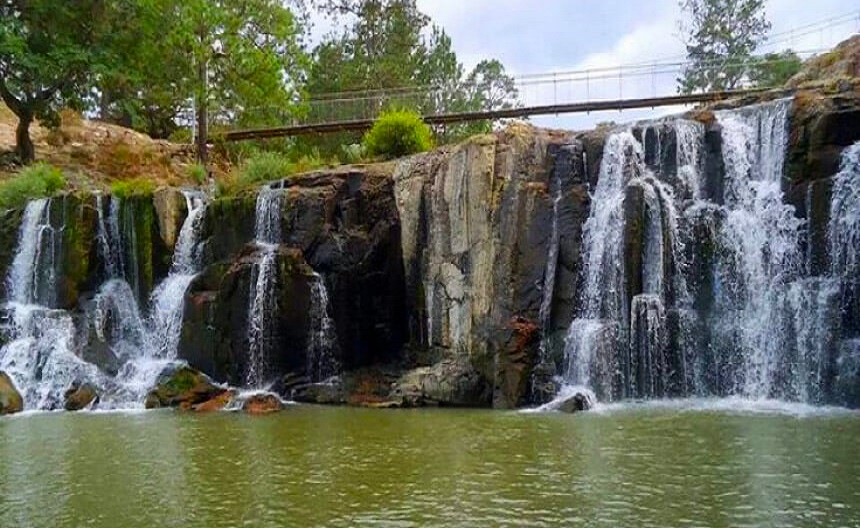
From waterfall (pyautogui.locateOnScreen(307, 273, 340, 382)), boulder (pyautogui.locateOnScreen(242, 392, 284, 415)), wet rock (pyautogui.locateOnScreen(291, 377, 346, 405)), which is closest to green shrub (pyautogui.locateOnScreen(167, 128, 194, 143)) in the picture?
waterfall (pyautogui.locateOnScreen(307, 273, 340, 382))

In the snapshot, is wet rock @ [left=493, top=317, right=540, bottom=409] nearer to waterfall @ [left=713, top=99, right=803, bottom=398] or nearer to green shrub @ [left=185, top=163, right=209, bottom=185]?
waterfall @ [left=713, top=99, right=803, bottom=398]

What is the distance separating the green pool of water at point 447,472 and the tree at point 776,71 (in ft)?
66.9

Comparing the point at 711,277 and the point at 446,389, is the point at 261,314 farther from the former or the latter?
the point at 711,277

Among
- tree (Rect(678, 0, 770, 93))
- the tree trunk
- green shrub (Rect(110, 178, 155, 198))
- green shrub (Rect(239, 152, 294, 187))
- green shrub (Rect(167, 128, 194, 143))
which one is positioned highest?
tree (Rect(678, 0, 770, 93))

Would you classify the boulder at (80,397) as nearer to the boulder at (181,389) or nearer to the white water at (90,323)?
the white water at (90,323)

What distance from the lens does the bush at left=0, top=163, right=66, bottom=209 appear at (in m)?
26.5

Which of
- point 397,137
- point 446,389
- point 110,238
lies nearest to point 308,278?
point 446,389

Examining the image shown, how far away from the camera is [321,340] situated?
22.5m

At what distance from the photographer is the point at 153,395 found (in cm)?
2031

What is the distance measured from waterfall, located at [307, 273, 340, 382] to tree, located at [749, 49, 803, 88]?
19.4 m

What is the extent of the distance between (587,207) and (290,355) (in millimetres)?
8354

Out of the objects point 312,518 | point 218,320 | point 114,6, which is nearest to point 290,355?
point 218,320

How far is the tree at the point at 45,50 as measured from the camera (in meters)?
29.7

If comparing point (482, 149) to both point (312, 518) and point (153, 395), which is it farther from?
point (312, 518)
